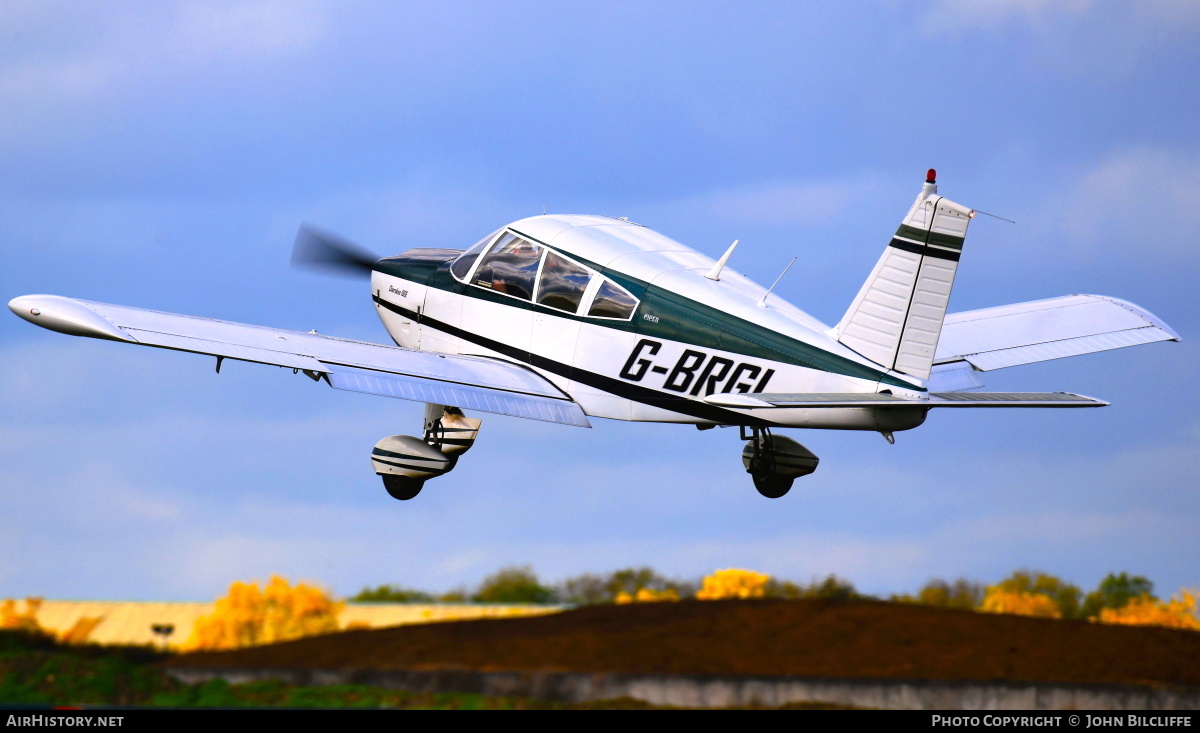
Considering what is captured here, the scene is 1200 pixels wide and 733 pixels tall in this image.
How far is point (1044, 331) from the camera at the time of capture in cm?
1897

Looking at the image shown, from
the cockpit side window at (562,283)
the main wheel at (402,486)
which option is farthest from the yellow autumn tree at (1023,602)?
the main wheel at (402,486)

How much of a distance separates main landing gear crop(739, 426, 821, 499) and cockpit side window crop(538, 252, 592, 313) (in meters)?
2.93

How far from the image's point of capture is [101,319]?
14.2 meters

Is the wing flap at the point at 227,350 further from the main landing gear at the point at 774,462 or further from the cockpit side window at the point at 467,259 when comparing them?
the main landing gear at the point at 774,462

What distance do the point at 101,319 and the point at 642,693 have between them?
6.78 metres

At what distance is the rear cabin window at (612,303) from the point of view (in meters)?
16.3

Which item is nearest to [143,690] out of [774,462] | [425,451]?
[425,451]

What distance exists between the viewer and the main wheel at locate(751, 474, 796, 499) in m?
17.7

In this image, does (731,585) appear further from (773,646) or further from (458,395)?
(458,395)

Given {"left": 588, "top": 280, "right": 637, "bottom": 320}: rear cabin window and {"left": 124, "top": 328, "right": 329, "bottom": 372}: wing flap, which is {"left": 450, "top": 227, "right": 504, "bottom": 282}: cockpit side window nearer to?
{"left": 588, "top": 280, "right": 637, "bottom": 320}: rear cabin window

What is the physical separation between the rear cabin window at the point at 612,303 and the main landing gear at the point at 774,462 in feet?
8.34

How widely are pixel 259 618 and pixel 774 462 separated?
7.60m
